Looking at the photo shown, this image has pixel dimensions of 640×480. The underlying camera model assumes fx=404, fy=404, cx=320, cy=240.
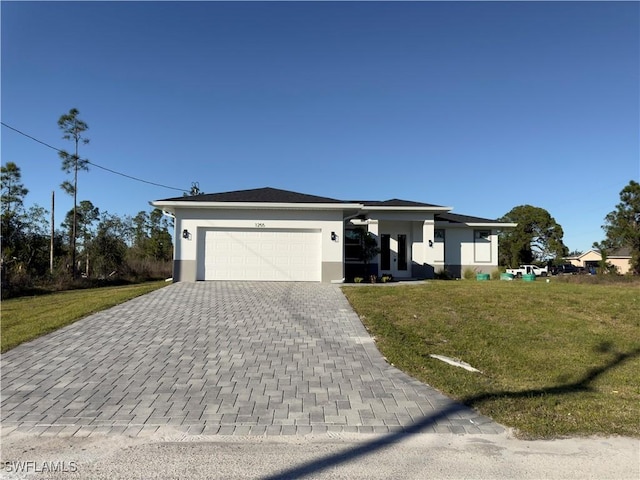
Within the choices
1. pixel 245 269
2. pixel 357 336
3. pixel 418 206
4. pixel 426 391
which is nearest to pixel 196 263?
pixel 245 269

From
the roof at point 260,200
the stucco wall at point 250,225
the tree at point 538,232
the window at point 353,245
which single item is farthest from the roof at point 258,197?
the tree at point 538,232

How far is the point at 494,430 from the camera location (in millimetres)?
3959

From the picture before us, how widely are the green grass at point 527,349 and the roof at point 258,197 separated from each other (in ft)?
16.2

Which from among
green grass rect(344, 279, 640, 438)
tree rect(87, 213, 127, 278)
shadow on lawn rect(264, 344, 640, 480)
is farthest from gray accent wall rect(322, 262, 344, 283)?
tree rect(87, 213, 127, 278)

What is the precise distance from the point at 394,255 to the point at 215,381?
53.4 ft

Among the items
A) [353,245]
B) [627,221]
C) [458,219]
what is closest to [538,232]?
[627,221]

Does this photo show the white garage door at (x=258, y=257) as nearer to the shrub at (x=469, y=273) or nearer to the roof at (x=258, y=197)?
the roof at (x=258, y=197)

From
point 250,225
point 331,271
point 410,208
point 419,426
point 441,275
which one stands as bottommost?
point 419,426

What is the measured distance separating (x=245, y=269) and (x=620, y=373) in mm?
12482

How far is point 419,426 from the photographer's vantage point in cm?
407

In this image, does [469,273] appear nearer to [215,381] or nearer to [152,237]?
[215,381]

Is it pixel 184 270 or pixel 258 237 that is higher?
pixel 258 237

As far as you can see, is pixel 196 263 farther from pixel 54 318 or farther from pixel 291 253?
pixel 54 318

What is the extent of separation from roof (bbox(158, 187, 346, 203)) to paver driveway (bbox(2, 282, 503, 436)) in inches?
288
